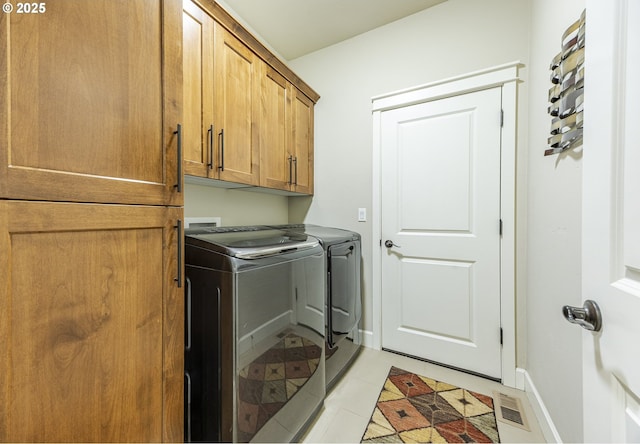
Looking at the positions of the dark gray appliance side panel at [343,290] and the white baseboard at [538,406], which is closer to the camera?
the white baseboard at [538,406]

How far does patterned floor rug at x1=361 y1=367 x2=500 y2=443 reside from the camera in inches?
52.1

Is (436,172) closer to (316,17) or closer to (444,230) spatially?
(444,230)

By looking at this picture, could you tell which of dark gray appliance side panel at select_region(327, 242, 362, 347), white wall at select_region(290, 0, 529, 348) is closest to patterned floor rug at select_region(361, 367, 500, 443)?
dark gray appliance side panel at select_region(327, 242, 362, 347)

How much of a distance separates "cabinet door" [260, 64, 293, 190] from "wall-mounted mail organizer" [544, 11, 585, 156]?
1636 mm

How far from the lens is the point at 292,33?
224 cm

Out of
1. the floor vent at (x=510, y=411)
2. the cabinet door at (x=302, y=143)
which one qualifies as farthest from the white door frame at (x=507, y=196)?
the cabinet door at (x=302, y=143)

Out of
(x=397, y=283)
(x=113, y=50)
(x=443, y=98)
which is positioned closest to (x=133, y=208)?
(x=113, y=50)

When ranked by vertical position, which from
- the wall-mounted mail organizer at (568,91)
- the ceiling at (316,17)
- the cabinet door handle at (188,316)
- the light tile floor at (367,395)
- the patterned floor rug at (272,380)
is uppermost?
the ceiling at (316,17)

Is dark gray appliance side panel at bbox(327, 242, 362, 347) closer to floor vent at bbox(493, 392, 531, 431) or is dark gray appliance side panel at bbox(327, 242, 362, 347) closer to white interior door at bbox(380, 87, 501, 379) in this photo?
white interior door at bbox(380, 87, 501, 379)

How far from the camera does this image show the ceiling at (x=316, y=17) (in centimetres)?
193

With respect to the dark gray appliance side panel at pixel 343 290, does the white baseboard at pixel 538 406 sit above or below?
below

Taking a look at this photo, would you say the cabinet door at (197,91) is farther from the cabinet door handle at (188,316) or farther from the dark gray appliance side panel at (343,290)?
the dark gray appliance side panel at (343,290)

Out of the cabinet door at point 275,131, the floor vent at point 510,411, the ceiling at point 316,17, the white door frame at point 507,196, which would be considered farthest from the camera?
the ceiling at point 316,17

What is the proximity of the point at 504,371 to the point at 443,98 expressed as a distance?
201cm
